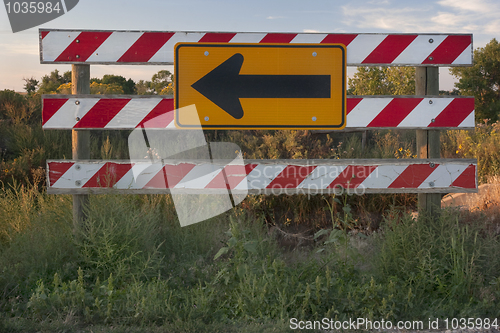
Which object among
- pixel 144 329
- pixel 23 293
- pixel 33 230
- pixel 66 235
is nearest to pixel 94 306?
pixel 144 329

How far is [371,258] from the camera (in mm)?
3736

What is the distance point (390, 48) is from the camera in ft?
13.2

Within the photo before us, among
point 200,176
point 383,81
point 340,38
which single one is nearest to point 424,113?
point 340,38

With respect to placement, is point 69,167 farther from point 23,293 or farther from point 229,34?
point 229,34

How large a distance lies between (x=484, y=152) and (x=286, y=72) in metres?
6.88

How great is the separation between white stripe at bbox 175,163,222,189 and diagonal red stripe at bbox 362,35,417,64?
1916 millimetres

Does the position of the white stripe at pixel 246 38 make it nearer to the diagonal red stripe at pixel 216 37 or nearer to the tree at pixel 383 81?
the diagonal red stripe at pixel 216 37

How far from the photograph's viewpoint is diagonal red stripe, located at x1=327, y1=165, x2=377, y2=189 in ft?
13.2

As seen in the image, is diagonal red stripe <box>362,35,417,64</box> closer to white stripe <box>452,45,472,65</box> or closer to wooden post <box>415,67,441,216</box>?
wooden post <box>415,67,441,216</box>

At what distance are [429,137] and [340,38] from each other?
1408 mm

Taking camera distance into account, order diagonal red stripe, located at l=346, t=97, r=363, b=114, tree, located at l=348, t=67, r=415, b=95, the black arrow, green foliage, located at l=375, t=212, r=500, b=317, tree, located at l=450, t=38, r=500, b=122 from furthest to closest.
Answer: tree, located at l=450, t=38, r=500, b=122
tree, located at l=348, t=67, r=415, b=95
diagonal red stripe, located at l=346, t=97, r=363, b=114
the black arrow
green foliage, located at l=375, t=212, r=500, b=317

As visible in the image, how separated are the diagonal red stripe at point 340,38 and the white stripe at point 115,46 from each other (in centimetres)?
193

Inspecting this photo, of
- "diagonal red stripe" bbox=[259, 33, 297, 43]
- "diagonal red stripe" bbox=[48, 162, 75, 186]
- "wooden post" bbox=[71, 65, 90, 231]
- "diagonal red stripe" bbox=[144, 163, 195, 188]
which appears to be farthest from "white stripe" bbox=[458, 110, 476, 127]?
"diagonal red stripe" bbox=[48, 162, 75, 186]

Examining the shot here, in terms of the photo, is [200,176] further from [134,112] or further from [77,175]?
[77,175]
